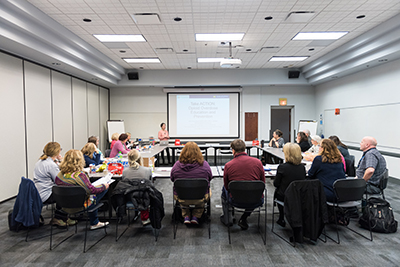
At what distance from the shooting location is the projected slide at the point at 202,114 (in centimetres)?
1012

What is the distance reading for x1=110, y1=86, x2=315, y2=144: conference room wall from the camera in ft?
33.3

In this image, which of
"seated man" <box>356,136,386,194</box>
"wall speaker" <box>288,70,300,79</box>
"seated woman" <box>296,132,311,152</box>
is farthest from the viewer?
"wall speaker" <box>288,70,300,79</box>

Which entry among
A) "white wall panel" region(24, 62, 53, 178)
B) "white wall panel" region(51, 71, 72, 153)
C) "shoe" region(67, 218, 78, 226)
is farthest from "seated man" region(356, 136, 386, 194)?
"white wall panel" region(51, 71, 72, 153)

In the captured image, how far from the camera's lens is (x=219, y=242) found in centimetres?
303

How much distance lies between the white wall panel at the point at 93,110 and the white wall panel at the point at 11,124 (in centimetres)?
331

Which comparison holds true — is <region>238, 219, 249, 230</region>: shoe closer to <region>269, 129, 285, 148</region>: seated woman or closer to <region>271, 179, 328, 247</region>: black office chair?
<region>271, 179, 328, 247</region>: black office chair

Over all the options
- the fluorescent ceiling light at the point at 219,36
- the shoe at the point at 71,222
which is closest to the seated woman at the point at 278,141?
the fluorescent ceiling light at the point at 219,36

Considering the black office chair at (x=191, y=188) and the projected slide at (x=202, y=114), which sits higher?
the projected slide at (x=202, y=114)

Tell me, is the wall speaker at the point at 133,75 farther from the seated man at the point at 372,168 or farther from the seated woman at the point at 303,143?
the seated man at the point at 372,168

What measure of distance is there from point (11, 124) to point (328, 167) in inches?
225

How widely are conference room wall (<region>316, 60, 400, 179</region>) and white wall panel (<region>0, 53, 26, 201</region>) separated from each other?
8.31m

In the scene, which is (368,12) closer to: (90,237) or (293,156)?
(293,156)

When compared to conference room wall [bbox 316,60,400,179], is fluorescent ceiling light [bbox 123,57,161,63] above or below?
above

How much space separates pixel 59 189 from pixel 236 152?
219cm
